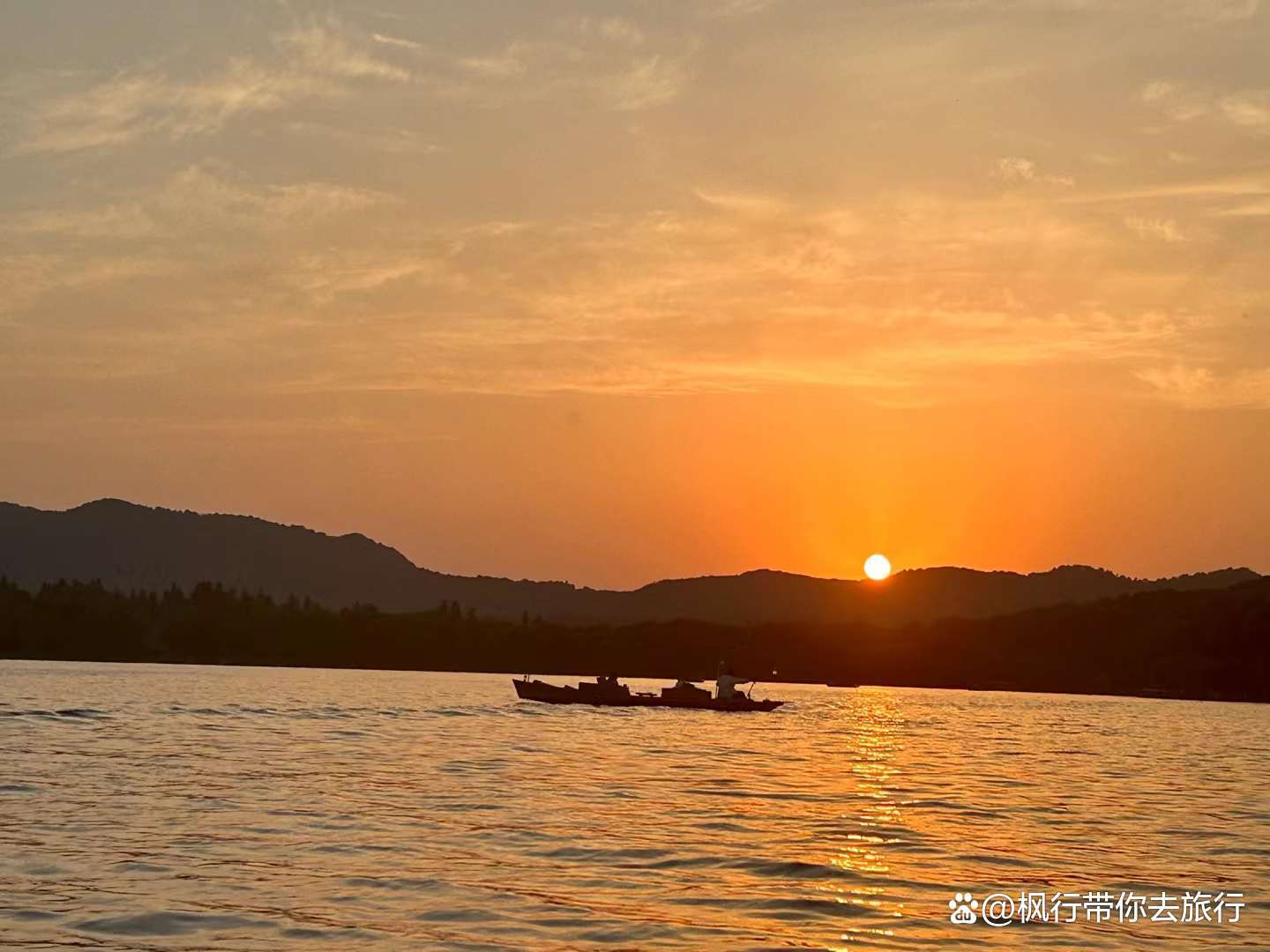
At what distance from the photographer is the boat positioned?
422 ft

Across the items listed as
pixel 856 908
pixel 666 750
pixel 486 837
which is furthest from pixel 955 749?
pixel 856 908

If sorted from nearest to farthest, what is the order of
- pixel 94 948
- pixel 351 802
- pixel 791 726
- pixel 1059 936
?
1. pixel 94 948
2. pixel 1059 936
3. pixel 351 802
4. pixel 791 726

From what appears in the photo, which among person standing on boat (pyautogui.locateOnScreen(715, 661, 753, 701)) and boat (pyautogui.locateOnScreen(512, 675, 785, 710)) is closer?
person standing on boat (pyautogui.locateOnScreen(715, 661, 753, 701))

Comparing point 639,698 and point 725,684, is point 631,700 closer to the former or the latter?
point 639,698

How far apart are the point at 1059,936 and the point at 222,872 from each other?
1885 centimetres

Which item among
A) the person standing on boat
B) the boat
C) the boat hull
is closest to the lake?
the person standing on boat

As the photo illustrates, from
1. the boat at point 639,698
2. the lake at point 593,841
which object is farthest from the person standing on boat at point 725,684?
the lake at point 593,841

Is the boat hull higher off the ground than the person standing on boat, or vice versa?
the person standing on boat

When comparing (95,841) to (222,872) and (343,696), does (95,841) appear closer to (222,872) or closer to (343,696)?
(222,872)

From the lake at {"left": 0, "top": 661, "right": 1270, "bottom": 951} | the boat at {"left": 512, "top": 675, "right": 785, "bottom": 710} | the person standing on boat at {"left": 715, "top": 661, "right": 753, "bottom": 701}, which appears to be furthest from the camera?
the boat at {"left": 512, "top": 675, "right": 785, "bottom": 710}

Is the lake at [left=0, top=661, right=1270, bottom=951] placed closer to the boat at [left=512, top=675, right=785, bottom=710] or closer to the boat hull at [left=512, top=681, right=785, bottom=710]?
the boat hull at [left=512, top=681, right=785, bottom=710]

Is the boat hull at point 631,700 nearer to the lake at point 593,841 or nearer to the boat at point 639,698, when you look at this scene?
the boat at point 639,698

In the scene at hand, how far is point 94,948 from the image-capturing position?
2653cm

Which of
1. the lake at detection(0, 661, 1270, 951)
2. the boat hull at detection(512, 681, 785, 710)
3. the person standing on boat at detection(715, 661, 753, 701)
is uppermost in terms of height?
the person standing on boat at detection(715, 661, 753, 701)
